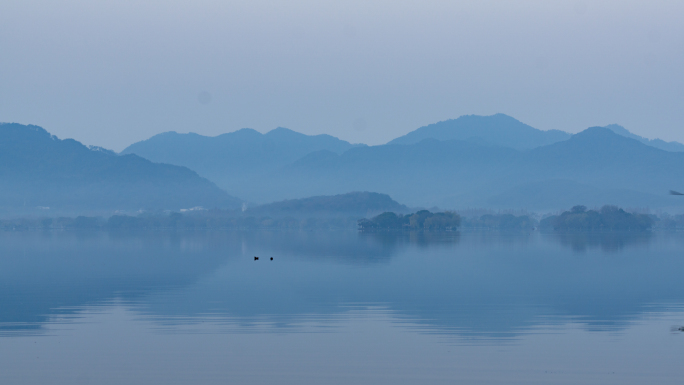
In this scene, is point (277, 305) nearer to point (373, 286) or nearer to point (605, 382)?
point (373, 286)

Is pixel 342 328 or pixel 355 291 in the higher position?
pixel 355 291

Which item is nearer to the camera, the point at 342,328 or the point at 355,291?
the point at 342,328

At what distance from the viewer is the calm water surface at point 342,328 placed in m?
24.6

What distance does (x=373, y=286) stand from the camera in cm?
5106

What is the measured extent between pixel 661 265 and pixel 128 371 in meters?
60.7

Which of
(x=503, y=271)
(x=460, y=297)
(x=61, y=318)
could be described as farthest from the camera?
(x=503, y=271)

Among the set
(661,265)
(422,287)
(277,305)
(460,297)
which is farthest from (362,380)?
(661,265)

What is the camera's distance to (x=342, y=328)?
32.7m

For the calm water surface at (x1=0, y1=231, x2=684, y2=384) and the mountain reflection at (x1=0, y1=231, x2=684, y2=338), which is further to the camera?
the mountain reflection at (x1=0, y1=231, x2=684, y2=338)

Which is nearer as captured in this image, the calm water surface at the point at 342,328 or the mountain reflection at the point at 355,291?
the calm water surface at the point at 342,328

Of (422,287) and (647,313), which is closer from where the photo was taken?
(647,313)

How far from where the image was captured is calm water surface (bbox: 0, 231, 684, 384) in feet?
80.6

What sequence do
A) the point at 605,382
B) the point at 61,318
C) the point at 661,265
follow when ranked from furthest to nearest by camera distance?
the point at 661,265
the point at 61,318
the point at 605,382

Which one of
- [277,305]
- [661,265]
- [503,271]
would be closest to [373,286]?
[277,305]
